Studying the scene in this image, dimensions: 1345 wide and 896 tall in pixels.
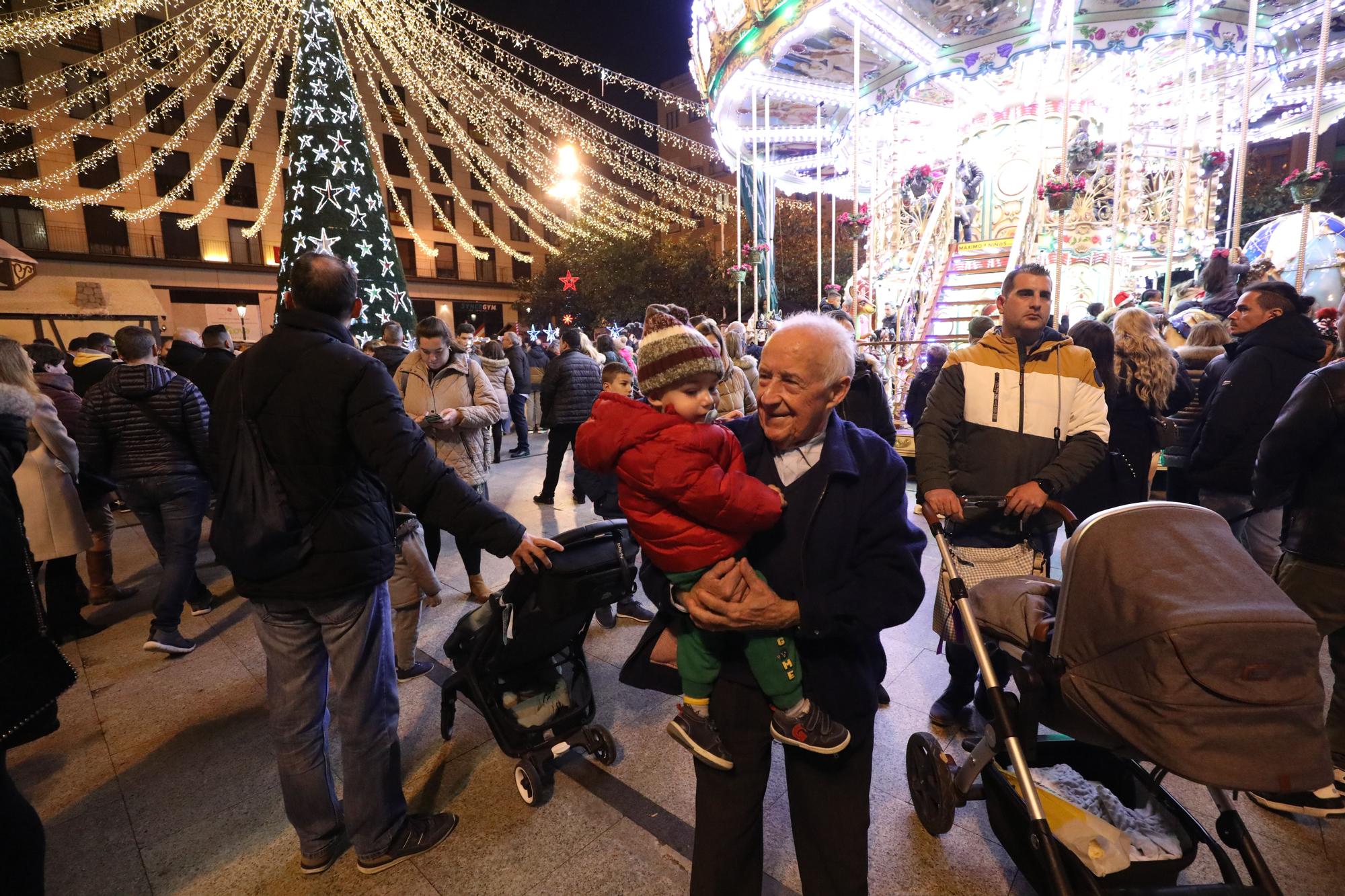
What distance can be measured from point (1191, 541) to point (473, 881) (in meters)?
2.56

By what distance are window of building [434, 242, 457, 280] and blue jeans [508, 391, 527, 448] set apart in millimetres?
29973

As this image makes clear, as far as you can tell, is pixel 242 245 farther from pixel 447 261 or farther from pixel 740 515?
pixel 740 515

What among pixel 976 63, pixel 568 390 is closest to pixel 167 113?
pixel 568 390

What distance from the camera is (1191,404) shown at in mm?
4746

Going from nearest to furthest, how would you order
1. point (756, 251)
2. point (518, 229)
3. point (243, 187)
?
point (756, 251) < point (243, 187) < point (518, 229)

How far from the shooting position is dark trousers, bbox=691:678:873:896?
5.41 ft

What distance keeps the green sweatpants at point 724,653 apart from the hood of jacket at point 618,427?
1.21ft

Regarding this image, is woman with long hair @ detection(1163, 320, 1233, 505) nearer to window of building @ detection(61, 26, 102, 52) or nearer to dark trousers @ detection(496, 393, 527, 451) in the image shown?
dark trousers @ detection(496, 393, 527, 451)

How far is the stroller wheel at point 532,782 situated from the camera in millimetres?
2547

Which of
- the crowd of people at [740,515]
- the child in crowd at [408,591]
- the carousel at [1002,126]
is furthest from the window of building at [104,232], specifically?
the child in crowd at [408,591]

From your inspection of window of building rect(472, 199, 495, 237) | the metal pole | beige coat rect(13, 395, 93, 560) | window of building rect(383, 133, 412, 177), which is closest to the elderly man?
beige coat rect(13, 395, 93, 560)

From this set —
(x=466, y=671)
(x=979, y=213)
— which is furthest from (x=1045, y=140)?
(x=466, y=671)

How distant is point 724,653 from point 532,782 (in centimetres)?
137

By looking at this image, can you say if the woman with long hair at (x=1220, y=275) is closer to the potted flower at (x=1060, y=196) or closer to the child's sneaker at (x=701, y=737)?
the potted flower at (x=1060, y=196)
